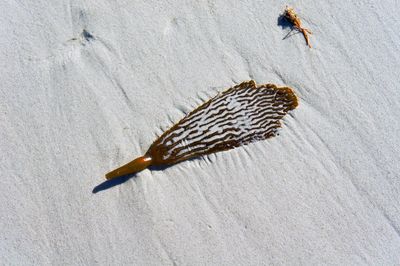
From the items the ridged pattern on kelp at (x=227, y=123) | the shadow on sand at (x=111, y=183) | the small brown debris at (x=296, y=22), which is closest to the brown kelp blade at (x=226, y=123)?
the ridged pattern on kelp at (x=227, y=123)

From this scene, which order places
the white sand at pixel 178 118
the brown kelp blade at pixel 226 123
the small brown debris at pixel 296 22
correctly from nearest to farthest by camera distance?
the white sand at pixel 178 118 < the brown kelp blade at pixel 226 123 < the small brown debris at pixel 296 22

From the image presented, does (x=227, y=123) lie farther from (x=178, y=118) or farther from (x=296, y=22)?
(x=296, y=22)

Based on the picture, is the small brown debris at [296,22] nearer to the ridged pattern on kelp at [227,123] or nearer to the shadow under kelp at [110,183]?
the ridged pattern on kelp at [227,123]

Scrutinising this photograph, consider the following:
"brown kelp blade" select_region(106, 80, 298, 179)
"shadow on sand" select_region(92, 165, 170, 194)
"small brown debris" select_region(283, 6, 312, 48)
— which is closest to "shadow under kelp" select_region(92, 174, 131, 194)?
"shadow on sand" select_region(92, 165, 170, 194)

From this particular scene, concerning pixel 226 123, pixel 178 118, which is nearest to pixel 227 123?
pixel 226 123

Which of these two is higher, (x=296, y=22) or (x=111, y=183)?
(x=296, y=22)

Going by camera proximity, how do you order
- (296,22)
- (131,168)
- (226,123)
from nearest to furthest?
(131,168)
(226,123)
(296,22)

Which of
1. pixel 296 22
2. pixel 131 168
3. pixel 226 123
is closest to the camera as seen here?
Result: pixel 131 168

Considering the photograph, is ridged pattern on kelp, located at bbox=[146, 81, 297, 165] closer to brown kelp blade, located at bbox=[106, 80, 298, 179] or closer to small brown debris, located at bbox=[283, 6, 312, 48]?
brown kelp blade, located at bbox=[106, 80, 298, 179]
